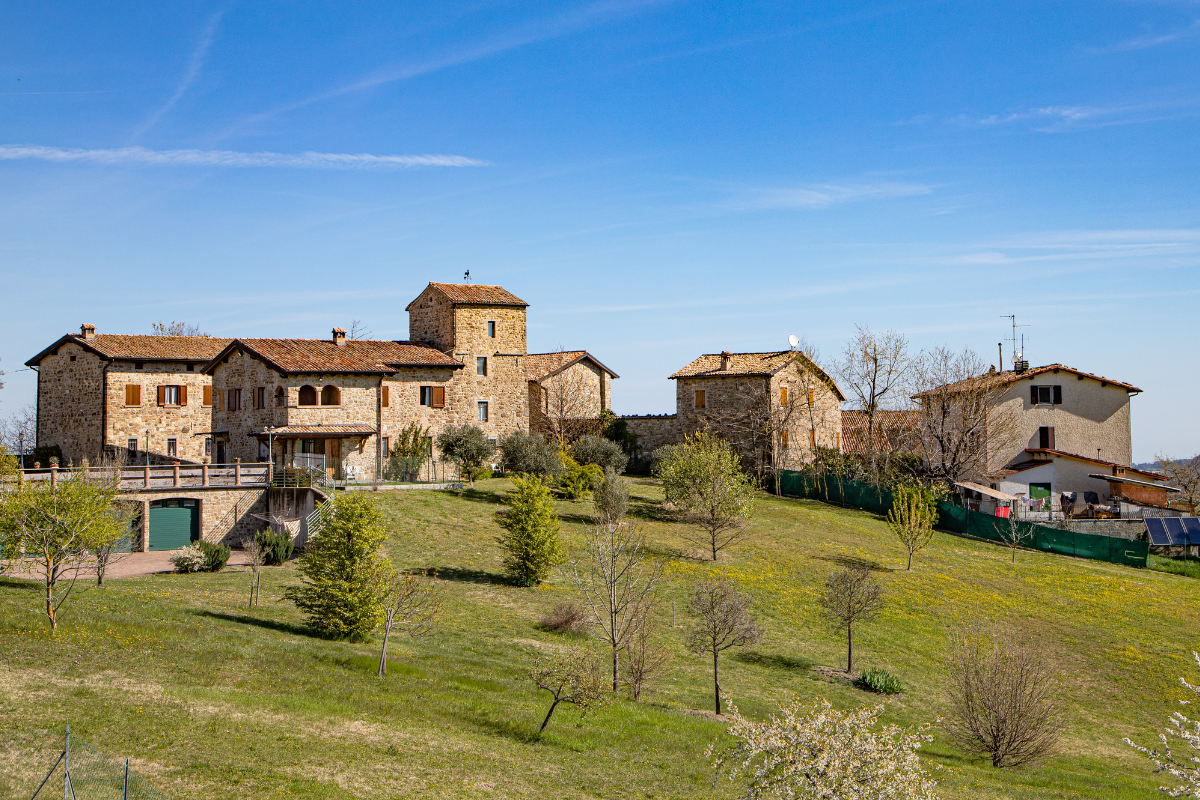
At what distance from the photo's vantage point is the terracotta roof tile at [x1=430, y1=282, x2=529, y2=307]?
51438 mm

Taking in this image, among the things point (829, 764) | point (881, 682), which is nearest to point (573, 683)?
point (829, 764)

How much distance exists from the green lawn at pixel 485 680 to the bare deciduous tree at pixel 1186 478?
1507 cm

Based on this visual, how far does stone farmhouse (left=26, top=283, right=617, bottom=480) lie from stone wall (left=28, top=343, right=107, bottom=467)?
0.32ft

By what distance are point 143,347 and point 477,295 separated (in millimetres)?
18976

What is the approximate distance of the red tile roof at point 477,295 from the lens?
168ft

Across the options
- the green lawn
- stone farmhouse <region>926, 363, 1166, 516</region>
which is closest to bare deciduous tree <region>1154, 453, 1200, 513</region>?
stone farmhouse <region>926, 363, 1166, 516</region>

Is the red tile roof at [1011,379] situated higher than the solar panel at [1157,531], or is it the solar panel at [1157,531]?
the red tile roof at [1011,379]

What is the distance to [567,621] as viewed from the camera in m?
25.9

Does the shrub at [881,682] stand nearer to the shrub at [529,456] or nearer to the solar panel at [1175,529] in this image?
the shrub at [529,456]

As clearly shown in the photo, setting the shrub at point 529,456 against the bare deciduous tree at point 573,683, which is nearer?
the bare deciduous tree at point 573,683

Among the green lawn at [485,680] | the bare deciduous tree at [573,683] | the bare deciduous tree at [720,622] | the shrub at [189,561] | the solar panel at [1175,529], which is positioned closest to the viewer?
the green lawn at [485,680]

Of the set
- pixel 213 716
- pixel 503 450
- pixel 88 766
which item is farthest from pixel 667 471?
pixel 88 766

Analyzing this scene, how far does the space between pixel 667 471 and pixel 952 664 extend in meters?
17.4

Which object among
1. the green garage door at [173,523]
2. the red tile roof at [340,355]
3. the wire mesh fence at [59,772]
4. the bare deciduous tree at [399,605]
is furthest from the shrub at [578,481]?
the wire mesh fence at [59,772]
